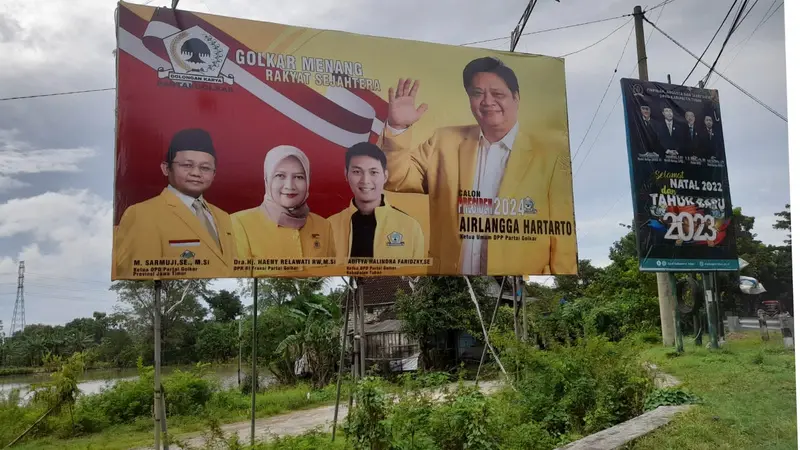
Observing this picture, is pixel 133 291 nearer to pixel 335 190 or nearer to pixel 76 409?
pixel 76 409

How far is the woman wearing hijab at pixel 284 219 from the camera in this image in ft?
19.5

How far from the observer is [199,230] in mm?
5707

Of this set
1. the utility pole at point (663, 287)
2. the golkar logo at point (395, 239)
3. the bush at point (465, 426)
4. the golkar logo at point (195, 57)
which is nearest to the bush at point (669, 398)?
the bush at point (465, 426)

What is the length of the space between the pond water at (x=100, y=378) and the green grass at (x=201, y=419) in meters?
1.15

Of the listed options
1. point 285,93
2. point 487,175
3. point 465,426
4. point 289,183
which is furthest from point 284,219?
point 465,426

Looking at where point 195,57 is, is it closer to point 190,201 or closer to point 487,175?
point 190,201

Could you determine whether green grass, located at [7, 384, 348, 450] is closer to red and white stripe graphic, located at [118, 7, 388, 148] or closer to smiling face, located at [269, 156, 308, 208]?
smiling face, located at [269, 156, 308, 208]

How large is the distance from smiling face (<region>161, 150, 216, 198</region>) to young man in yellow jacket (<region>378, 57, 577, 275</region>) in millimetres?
1920

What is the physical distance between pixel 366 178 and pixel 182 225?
2005 millimetres

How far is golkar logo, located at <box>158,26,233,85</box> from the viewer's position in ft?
19.2

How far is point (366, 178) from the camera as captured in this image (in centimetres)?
650

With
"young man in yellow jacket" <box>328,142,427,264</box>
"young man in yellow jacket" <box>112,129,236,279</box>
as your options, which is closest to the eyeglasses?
"young man in yellow jacket" <box>112,129,236,279</box>

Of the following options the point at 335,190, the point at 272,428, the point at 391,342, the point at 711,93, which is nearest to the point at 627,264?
the point at 391,342

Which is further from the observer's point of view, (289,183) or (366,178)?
(366,178)
